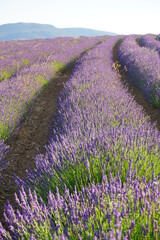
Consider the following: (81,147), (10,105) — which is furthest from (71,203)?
(10,105)

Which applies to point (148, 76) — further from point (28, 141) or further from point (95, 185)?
point (95, 185)

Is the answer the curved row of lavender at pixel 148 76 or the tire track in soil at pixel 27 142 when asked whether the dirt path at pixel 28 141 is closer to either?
the tire track in soil at pixel 27 142

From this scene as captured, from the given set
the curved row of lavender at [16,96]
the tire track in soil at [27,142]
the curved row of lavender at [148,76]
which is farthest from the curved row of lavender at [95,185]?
the curved row of lavender at [148,76]

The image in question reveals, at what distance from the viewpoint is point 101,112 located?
355cm

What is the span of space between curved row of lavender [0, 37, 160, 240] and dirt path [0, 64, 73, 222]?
35 cm

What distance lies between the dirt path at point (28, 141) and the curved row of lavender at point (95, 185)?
352mm

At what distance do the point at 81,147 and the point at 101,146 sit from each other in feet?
0.60

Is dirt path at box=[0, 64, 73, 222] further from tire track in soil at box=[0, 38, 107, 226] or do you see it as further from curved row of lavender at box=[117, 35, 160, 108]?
curved row of lavender at box=[117, 35, 160, 108]

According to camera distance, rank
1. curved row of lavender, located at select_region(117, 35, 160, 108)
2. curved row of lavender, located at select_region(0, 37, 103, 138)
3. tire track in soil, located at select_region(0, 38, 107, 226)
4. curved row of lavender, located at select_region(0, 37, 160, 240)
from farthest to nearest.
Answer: curved row of lavender, located at select_region(117, 35, 160, 108) → curved row of lavender, located at select_region(0, 37, 103, 138) → tire track in soil, located at select_region(0, 38, 107, 226) → curved row of lavender, located at select_region(0, 37, 160, 240)

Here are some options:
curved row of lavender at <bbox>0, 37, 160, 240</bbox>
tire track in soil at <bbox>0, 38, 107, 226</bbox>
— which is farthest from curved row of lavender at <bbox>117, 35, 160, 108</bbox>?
tire track in soil at <bbox>0, 38, 107, 226</bbox>

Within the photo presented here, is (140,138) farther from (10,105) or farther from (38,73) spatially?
(38,73)

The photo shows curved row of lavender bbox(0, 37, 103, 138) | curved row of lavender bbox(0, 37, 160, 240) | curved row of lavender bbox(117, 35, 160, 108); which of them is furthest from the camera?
curved row of lavender bbox(117, 35, 160, 108)

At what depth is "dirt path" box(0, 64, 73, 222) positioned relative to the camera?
3.27 meters

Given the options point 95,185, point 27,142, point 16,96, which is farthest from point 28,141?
point 95,185
